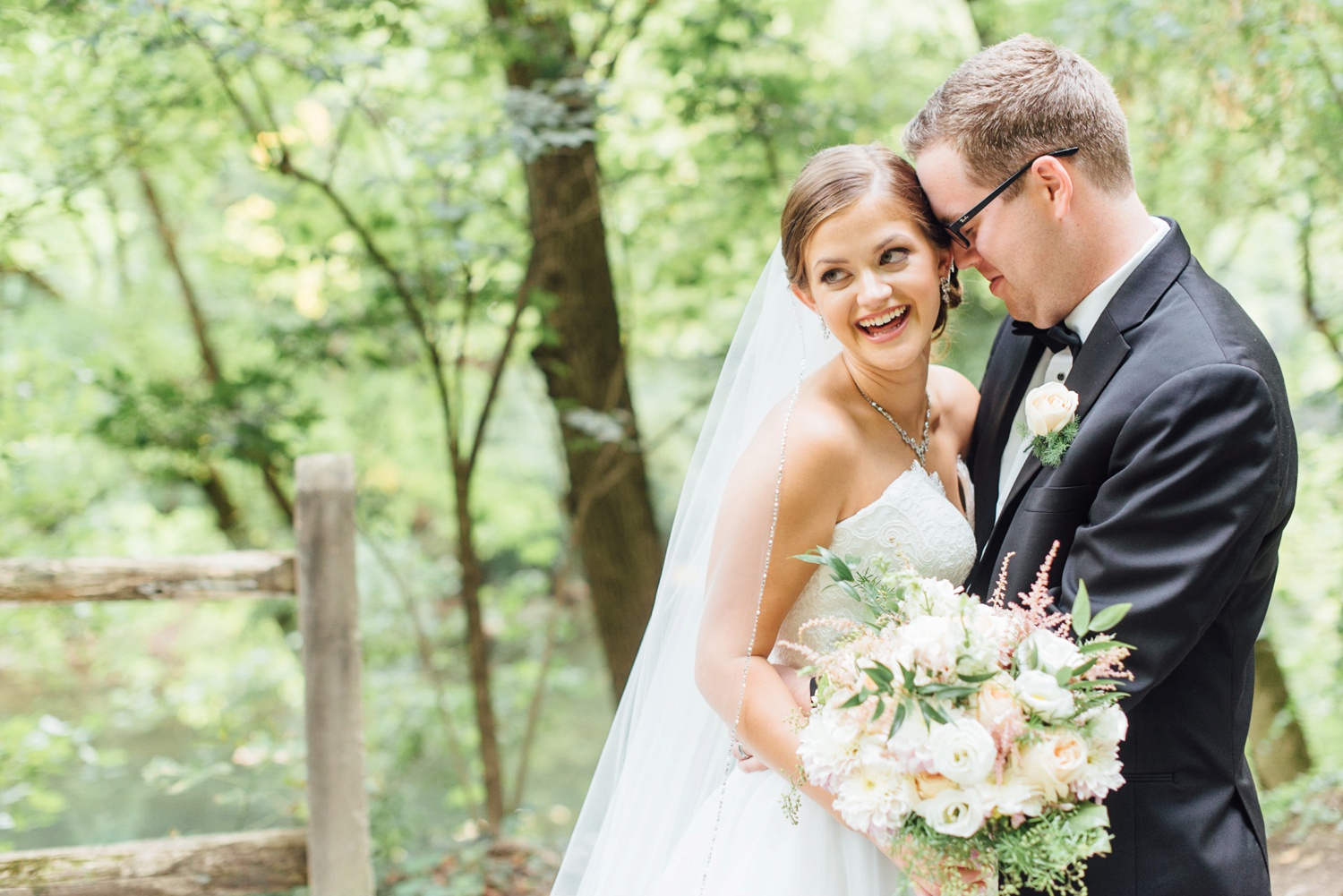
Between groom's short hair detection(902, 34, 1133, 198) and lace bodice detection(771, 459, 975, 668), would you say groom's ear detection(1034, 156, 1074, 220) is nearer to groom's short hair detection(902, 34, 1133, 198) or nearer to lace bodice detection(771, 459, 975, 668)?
groom's short hair detection(902, 34, 1133, 198)

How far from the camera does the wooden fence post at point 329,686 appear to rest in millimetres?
3246

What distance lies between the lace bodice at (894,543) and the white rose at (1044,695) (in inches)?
26.5

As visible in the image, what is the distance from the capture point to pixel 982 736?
1521 millimetres

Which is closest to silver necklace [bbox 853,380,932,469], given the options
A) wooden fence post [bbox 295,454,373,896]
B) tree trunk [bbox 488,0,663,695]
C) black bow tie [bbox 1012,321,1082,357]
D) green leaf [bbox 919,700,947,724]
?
black bow tie [bbox 1012,321,1082,357]

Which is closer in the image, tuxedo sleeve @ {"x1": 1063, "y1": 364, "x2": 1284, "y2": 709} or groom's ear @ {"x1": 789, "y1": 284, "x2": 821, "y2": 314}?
tuxedo sleeve @ {"x1": 1063, "y1": 364, "x2": 1284, "y2": 709}

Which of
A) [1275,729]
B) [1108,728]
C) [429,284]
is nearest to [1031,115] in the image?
[1108,728]

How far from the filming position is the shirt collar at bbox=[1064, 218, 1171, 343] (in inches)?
85.2

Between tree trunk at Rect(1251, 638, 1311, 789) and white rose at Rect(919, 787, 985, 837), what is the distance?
211 inches

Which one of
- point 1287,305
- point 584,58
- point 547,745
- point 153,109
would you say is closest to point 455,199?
point 584,58

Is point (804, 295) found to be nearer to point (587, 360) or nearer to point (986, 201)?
point (986, 201)

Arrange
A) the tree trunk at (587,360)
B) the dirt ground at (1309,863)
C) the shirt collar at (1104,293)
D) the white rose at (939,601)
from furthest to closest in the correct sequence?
the tree trunk at (587,360)
the dirt ground at (1309,863)
the shirt collar at (1104,293)
the white rose at (939,601)

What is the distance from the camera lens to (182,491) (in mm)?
8133

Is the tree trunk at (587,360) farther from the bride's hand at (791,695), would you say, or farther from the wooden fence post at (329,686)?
the bride's hand at (791,695)

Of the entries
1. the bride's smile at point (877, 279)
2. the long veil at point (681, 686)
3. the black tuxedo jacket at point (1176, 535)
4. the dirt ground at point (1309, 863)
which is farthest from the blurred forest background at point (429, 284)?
the black tuxedo jacket at point (1176, 535)
